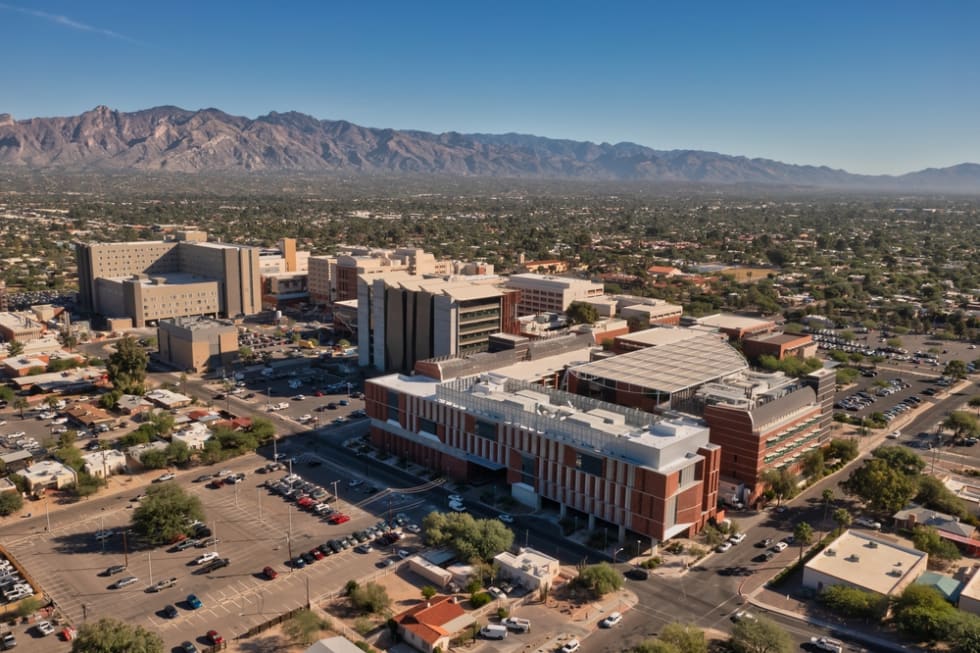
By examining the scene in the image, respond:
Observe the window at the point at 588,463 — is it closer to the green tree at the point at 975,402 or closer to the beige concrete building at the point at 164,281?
the green tree at the point at 975,402

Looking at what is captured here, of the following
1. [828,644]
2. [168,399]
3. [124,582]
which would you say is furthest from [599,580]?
[168,399]

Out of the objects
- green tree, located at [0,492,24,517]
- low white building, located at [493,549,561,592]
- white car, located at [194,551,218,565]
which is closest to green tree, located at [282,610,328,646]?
white car, located at [194,551,218,565]

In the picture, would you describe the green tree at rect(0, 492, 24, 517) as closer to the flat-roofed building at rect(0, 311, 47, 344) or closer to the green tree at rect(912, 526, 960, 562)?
the flat-roofed building at rect(0, 311, 47, 344)

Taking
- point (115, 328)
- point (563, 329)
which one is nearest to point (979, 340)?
point (563, 329)

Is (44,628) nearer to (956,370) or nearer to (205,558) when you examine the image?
(205,558)

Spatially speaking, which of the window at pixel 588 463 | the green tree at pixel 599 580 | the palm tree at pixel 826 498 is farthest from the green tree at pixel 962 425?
the green tree at pixel 599 580

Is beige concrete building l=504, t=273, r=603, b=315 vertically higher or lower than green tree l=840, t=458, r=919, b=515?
higher
